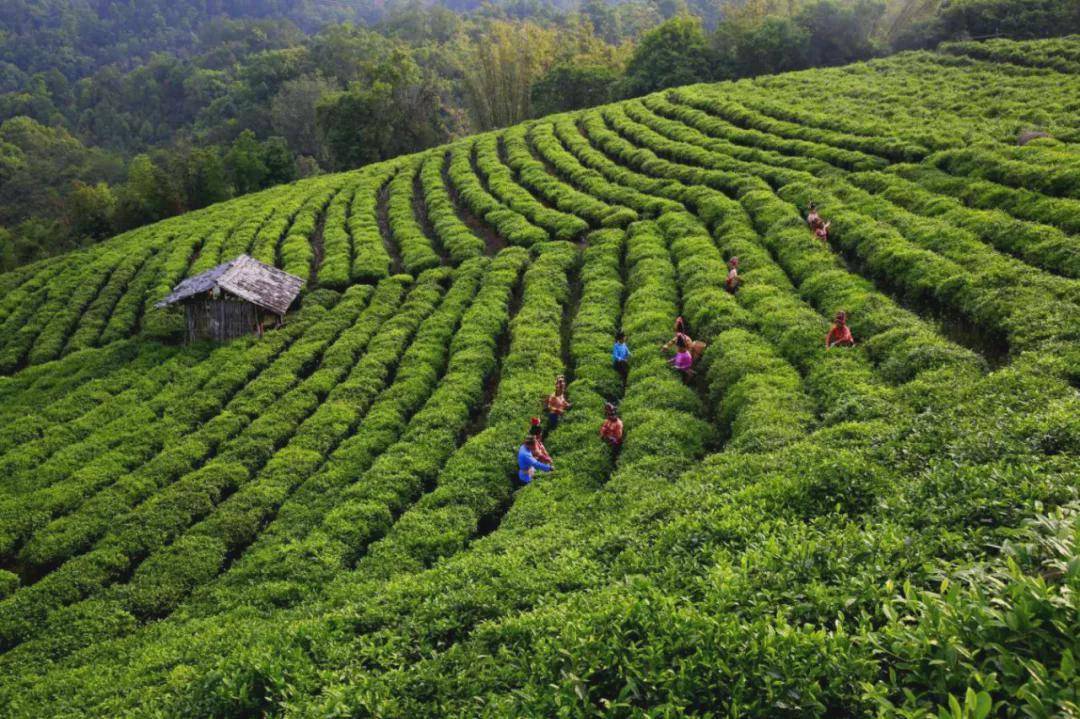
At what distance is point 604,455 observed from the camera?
1680 cm

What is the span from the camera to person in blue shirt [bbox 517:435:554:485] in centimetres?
1644

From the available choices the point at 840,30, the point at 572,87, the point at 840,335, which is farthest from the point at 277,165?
the point at 840,335

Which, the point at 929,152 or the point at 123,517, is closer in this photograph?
the point at 123,517

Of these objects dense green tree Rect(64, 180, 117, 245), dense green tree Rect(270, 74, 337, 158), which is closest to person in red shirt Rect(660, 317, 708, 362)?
dense green tree Rect(64, 180, 117, 245)

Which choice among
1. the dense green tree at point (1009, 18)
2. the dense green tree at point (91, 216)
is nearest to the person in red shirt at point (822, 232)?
the dense green tree at point (1009, 18)

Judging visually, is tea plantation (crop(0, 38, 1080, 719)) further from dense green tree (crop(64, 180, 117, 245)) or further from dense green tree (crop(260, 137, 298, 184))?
dense green tree (crop(260, 137, 298, 184))

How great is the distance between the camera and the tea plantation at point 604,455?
21.8 feet

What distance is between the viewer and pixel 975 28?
187ft

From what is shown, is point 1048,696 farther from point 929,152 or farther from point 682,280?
point 929,152

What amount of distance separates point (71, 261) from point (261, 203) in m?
13.4

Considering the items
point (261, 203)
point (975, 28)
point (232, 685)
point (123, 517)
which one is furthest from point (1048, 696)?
point (975, 28)

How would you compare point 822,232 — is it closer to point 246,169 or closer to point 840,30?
point 840,30

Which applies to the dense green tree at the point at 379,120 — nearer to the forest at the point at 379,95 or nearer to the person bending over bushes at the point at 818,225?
the forest at the point at 379,95

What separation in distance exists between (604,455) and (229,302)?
2148cm
